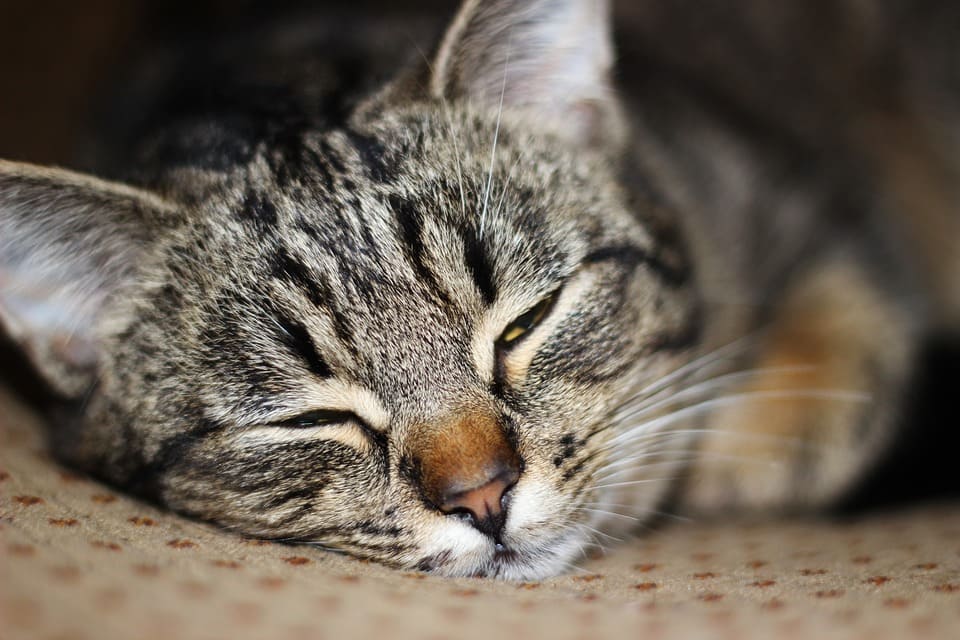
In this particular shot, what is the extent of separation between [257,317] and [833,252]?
53.2 inches

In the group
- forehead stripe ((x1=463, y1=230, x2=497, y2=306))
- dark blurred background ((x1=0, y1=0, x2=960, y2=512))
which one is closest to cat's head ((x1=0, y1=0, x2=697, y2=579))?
forehead stripe ((x1=463, y1=230, x2=497, y2=306))

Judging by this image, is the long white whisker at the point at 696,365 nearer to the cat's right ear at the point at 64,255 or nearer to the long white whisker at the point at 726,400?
the long white whisker at the point at 726,400

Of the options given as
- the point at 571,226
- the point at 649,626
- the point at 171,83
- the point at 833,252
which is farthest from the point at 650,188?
the point at 171,83

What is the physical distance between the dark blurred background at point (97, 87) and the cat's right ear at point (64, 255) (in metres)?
0.43

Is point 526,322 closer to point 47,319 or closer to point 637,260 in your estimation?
point 637,260

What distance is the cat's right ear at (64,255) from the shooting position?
1.27m

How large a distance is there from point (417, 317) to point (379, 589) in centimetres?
38

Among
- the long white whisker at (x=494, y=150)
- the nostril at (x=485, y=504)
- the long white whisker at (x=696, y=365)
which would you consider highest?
the long white whisker at (x=494, y=150)

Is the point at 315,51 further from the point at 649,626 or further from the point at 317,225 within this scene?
the point at 649,626

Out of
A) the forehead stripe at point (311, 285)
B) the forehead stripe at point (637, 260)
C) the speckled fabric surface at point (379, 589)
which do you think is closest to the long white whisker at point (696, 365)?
the forehead stripe at point (637, 260)

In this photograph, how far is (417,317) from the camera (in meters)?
1.22

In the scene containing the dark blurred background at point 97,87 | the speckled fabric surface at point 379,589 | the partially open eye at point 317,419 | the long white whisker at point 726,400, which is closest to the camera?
the speckled fabric surface at point 379,589

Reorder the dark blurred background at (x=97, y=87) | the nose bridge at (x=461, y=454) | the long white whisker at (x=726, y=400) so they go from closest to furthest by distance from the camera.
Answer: the nose bridge at (x=461, y=454) → the long white whisker at (x=726, y=400) → the dark blurred background at (x=97, y=87)

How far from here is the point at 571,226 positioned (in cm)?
138
